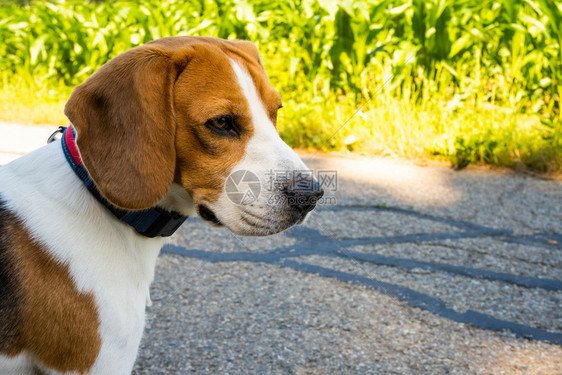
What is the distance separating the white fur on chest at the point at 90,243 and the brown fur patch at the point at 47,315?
1.0 inches

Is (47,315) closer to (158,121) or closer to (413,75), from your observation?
(158,121)

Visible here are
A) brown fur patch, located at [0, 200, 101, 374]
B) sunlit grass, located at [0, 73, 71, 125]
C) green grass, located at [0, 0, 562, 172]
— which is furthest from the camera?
sunlit grass, located at [0, 73, 71, 125]

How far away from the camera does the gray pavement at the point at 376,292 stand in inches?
103

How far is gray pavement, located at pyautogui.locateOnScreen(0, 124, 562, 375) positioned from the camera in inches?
103

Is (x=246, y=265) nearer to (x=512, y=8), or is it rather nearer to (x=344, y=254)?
(x=344, y=254)

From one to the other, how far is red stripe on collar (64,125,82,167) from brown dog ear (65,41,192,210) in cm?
11

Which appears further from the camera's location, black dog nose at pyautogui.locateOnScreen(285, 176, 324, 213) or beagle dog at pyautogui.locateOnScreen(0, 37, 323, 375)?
black dog nose at pyautogui.locateOnScreen(285, 176, 324, 213)

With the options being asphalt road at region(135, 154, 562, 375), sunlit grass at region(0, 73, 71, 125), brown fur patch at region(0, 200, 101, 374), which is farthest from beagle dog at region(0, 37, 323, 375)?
sunlit grass at region(0, 73, 71, 125)

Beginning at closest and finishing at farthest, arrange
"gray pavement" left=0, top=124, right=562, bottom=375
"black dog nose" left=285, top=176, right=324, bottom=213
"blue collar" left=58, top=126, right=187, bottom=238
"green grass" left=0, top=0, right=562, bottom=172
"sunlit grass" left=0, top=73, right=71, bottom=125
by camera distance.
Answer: "blue collar" left=58, top=126, right=187, bottom=238
"black dog nose" left=285, top=176, right=324, bottom=213
"gray pavement" left=0, top=124, right=562, bottom=375
"green grass" left=0, top=0, right=562, bottom=172
"sunlit grass" left=0, top=73, right=71, bottom=125

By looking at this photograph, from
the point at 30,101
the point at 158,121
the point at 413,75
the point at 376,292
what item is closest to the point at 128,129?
the point at 158,121

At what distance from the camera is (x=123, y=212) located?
1.83m

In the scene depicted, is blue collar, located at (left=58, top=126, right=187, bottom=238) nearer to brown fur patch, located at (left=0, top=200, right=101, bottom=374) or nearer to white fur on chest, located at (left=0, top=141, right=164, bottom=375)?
white fur on chest, located at (left=0, top=141, right=164, bottom=375)

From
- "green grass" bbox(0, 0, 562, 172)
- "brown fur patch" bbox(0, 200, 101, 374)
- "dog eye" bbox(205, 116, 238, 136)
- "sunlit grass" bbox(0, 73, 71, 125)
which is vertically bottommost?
"sunlit grass" bbox(0, 73, 71, 125)

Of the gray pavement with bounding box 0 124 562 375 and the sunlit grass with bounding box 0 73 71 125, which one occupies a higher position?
the gray pavement with bounding box 0 124 562 375
